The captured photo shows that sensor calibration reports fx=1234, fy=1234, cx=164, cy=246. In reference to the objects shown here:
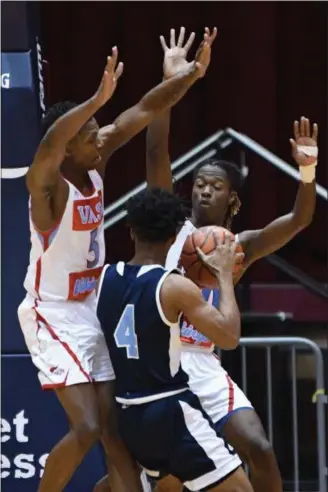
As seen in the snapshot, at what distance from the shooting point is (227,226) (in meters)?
6.10

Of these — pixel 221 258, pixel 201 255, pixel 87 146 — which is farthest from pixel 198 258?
pixel 87 146

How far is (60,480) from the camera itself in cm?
538

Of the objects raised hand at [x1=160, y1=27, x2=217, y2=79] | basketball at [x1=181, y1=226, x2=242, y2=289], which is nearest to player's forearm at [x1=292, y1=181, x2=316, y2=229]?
basketball at [x1=181, y1=226, x2=242, y2=289]

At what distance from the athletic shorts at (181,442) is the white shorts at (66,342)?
40cm

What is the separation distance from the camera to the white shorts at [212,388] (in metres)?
5.55

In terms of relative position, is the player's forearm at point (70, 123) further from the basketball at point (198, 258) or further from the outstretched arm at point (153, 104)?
the basketball at point (198, 258)

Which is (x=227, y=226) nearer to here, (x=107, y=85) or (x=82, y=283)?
(x=82, y=283)

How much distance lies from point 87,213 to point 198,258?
1.77 ft

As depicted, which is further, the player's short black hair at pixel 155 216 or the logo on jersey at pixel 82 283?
the logo on jersey at pixel 82 283

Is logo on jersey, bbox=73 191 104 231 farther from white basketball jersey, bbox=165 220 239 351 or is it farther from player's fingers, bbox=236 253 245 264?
player's fingers, bbox=236 253 245 264

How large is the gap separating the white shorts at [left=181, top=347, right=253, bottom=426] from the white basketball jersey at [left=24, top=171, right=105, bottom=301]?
0.61 m

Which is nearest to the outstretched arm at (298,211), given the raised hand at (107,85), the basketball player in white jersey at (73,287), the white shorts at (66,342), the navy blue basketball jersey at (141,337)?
the basketball player in white jersey at (73,287)

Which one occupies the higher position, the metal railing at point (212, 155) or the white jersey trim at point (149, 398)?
the metal railing at point (212, 155)

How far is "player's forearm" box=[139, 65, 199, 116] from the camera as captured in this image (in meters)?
5.59
